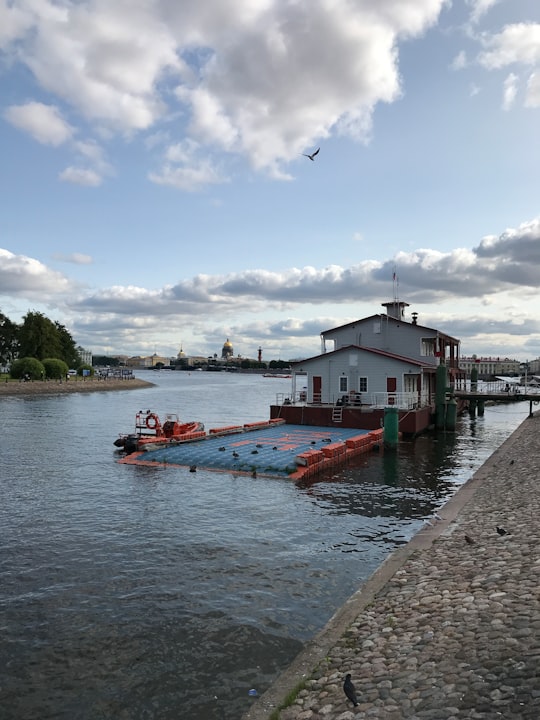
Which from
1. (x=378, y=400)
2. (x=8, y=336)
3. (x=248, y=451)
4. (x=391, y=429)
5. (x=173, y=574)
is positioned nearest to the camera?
(x=173, y=574)

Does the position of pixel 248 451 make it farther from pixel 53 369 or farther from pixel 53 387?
pixel 53 369

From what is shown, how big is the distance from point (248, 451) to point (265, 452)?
34.5 inches

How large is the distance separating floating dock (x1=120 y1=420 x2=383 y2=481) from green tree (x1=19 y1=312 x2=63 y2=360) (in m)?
98.7

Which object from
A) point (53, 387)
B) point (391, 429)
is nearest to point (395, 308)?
point (391, 429)

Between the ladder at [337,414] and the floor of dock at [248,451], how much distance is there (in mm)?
2074

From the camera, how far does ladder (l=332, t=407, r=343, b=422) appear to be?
40.1 meters

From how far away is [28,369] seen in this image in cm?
10812

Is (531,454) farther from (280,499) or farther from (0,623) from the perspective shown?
(0,623)

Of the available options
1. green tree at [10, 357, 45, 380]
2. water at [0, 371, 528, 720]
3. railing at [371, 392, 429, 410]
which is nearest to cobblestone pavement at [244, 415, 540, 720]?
water at [0, 371, 528, 720]

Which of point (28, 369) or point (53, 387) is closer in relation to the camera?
point (53, 387)

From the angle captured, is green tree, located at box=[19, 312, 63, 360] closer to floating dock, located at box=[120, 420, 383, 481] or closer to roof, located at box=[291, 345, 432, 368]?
roof, located at box=[291, 345, 432, 368]

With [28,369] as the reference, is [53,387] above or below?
below

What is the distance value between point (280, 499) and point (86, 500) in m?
7.17

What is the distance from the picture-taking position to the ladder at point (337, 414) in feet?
131
